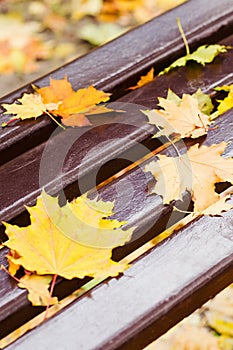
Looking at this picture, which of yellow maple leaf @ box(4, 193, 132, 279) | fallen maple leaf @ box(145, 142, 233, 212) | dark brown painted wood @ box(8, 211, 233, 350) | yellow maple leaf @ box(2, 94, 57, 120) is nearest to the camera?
dark brown painted wood @ box(8, 211, 233, 350)

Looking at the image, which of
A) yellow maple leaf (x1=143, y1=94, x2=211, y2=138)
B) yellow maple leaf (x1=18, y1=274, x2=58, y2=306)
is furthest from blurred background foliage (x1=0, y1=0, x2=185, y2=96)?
yellow maple leaf (x1=18, y1=274, x2=58, y2=306)

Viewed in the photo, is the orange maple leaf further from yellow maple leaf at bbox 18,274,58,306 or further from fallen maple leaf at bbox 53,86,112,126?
yellow maple leaf at bbox 18,274,58,306

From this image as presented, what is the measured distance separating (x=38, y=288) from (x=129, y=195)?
30 cm

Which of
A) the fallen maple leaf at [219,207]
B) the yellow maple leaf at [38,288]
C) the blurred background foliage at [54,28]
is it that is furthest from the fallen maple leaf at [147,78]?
the blurred background foliage at [54,28]

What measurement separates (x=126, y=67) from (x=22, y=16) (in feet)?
5.46

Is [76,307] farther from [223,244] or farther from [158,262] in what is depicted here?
[223,244]

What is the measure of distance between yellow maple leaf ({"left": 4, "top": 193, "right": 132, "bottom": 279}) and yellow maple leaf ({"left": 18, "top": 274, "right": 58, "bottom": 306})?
2cm

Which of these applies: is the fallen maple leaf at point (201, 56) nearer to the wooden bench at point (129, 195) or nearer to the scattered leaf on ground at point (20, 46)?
the wooden bench at point (129, 195)

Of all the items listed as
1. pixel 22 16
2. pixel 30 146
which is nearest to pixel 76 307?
pixel 30 146

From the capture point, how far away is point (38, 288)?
1.36 m

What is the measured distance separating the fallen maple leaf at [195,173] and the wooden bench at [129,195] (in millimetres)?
31

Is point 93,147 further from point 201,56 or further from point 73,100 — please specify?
point 201,56

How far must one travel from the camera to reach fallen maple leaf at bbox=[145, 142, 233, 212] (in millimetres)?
1484

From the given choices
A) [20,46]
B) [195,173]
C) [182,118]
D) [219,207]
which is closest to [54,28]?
[20,46]
